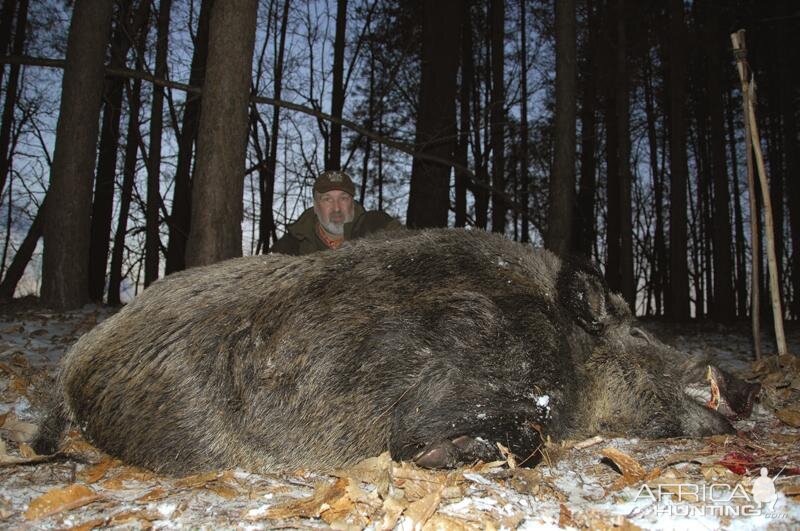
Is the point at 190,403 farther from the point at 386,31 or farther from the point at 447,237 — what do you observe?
the point at 386,31

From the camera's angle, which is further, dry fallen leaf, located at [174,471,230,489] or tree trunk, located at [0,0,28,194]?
tree trunk, located at [0,0,28,194]

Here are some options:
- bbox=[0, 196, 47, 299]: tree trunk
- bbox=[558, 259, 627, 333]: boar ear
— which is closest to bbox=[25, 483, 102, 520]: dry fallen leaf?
bbox=[558, 259, 627, 333]: boar ear

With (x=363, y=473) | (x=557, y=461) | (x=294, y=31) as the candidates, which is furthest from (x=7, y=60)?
(x=294, y=31)

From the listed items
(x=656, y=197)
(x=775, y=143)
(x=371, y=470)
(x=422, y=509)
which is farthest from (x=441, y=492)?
(x=656, y=197)

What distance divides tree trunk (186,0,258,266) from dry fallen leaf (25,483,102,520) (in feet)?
9.58

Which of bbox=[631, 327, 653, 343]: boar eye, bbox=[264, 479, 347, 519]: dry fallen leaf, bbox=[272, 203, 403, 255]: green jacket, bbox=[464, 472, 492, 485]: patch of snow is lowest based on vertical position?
bbox=[264, 479, 347, 519]: dry fallen leaf

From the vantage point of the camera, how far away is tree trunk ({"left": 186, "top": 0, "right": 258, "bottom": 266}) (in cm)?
478

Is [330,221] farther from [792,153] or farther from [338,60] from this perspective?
[338,60]

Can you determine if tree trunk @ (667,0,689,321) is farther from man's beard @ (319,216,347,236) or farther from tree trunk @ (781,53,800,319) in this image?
man's beard @ (319,216,347,236)

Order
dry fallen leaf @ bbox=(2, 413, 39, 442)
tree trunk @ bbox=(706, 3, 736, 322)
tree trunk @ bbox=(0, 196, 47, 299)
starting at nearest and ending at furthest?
dry fallen leaf @ bbox=(2, 413, 39, 442), tree trunk @ bbox=(0, 196, 47, 299), tree trunk @ bbox=(706, 3, 736, 322)

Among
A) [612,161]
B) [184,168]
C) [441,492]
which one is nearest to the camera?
[441,492]

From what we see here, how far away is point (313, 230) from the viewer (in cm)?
586

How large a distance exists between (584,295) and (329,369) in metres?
1.52

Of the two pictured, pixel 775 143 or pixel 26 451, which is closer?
pixel 26 451
